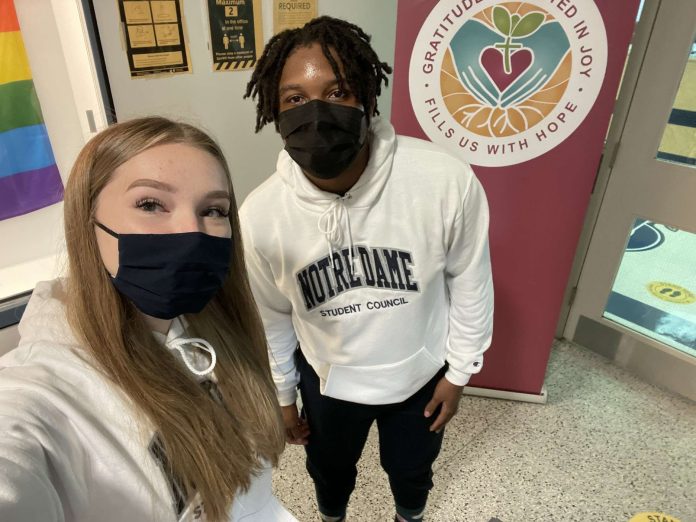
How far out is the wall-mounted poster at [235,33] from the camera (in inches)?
70.1

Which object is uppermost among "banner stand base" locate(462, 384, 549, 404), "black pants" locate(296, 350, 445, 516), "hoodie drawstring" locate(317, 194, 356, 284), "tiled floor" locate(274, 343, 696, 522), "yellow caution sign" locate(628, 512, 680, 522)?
"hoodie drawstring" locate(317, 194, 356, 284)

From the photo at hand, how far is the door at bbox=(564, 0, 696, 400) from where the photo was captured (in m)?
1.85

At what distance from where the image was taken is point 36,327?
665 millimetres

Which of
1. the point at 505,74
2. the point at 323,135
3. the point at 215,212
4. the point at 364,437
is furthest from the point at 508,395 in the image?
the point at 215,212

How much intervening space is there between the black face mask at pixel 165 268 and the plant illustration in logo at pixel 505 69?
109cm

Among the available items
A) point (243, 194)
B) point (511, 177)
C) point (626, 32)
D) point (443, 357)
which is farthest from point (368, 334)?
point (243, 194)

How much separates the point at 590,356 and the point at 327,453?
5.74 feet

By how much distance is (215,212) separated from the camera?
0.74m

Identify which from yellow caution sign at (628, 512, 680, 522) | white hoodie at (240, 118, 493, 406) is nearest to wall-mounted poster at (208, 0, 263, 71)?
white hoodie at (240, 118, 493, 406)

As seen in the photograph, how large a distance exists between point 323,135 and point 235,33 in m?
1.22

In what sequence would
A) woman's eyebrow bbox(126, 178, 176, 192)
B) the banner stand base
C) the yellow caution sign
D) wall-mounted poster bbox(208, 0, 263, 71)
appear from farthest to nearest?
1. the banner stand base
2. wall-mounted poster bbox(208, 0, 263, 71)
3. the yellow caution sign
4. woman's eyebrow bbox(126, 178, 176, 192)

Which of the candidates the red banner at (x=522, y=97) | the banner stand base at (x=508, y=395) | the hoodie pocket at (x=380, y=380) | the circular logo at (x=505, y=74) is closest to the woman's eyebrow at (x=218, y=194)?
the hoodie pocket at (x=380, y=380)

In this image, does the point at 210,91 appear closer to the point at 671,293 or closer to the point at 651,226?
the point at 651,226

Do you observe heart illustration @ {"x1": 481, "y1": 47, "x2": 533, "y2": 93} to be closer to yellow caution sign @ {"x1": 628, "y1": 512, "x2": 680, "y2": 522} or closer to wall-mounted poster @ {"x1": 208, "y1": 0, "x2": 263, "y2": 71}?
wall-mounted poster @ {"x1": 208, "y1": 0, "x2": 263, "y2": 71}
